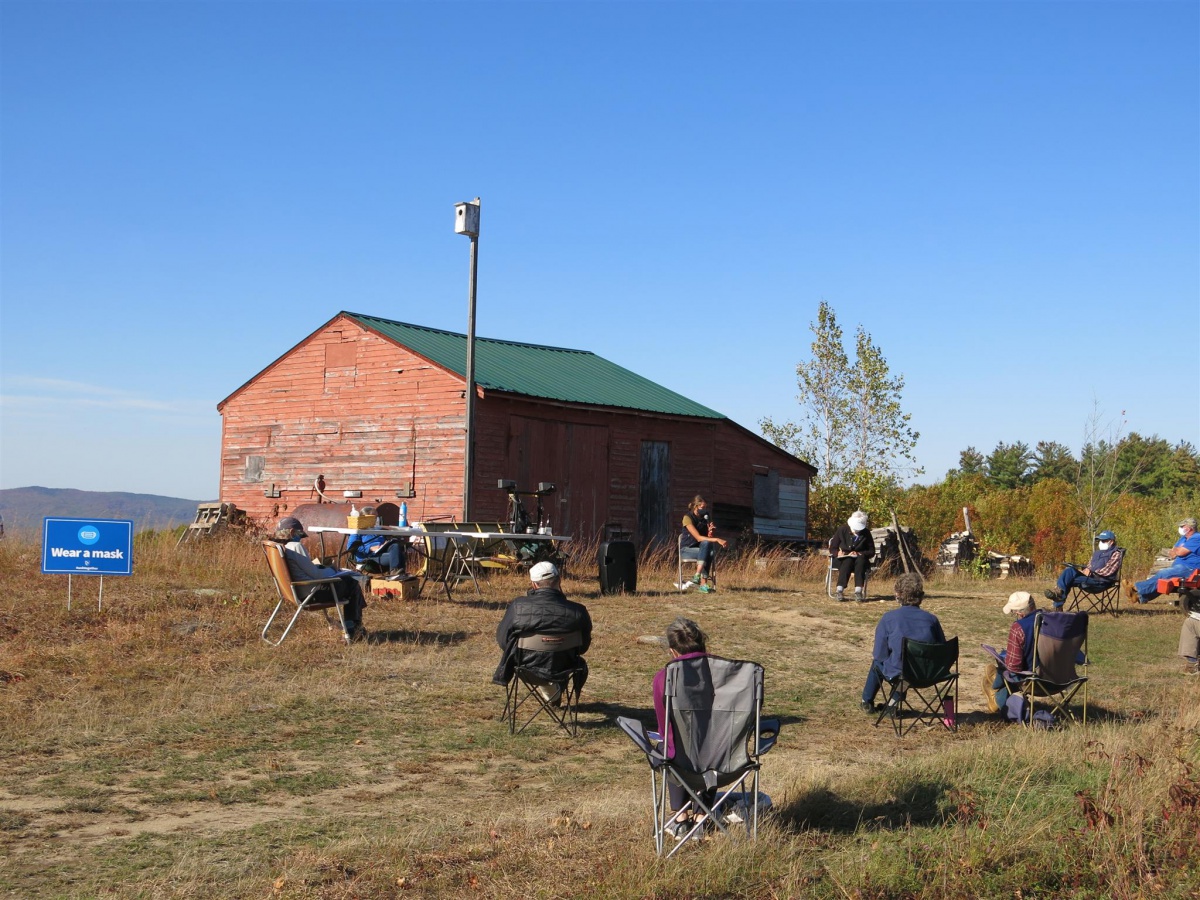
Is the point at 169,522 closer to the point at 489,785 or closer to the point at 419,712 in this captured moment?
the point at 419,712

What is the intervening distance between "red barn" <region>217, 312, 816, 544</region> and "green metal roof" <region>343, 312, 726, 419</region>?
0.07 m

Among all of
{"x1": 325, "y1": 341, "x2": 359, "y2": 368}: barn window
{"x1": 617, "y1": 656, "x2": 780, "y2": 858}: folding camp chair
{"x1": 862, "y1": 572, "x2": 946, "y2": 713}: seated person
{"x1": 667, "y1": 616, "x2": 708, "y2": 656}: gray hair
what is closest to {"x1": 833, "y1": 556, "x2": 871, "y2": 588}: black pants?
{"x1": 862, "y1": 572, "x2": 946, "y2": 713}: seated person

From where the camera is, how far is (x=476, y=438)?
75.6 ft

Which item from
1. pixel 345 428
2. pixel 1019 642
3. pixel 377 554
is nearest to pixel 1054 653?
pixel 1019 642

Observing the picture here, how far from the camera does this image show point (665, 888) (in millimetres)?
5086

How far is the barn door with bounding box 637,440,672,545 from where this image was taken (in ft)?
87.1

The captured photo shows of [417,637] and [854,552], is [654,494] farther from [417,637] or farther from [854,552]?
[417,637]

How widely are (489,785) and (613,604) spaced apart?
865 cm

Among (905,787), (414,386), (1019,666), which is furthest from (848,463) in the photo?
(905,787)

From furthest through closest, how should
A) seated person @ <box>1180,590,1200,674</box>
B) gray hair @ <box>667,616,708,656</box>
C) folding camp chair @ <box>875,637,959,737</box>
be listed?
1. seated person @ <box>1180,590,1200,674</box>
2. folding camp chair @ <box>875,637,959,737</box>
3. gray hair @ <box>667,616,708,656</box>

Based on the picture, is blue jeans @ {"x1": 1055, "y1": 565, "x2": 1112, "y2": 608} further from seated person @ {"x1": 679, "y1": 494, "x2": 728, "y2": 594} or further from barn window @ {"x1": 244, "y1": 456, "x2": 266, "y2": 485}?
barn window @ {"x1": 244, "y1": 456, "x2": 266, "y2": 485}

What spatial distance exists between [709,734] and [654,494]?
20887 mm

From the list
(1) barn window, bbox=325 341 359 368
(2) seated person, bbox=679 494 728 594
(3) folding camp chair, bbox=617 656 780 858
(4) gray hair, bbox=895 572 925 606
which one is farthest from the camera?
(1) barn window, bbox=325 341 359 368

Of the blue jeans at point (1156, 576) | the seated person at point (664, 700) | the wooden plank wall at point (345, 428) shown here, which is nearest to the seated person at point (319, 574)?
the seated person at point (664, 700)
